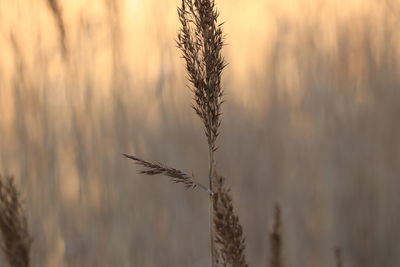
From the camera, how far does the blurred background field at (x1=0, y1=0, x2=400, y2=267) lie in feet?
5.06

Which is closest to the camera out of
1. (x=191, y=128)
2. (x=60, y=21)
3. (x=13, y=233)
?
(x=13, y=233)

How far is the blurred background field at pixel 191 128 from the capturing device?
1543mm

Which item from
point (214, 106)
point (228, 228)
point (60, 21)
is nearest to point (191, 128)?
point (60, 21)

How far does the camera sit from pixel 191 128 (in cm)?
177

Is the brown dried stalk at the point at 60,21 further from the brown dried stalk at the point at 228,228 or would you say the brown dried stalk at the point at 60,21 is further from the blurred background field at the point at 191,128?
the brown dried stalk at the point at 228,228

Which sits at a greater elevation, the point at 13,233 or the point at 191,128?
the point at 191,128

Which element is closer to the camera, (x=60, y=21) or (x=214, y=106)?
(x=214, y=106)

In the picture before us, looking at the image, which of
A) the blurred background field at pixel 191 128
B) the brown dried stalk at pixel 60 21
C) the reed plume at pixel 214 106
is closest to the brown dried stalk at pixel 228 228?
the reed plume at pixel 214 106

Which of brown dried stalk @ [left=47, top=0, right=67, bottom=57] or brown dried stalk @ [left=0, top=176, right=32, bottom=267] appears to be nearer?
brown dried stalk @ [left=0, top=176, right=32, bottom=267]

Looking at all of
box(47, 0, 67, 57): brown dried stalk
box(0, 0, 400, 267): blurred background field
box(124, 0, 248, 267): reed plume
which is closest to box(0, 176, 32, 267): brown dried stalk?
box(124, 0, 248, 267): reed plume

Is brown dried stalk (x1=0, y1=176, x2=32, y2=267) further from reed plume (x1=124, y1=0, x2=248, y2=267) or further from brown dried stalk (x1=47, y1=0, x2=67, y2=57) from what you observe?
brown dried stalk (x1=47, y1=0, x2=67, y2=57)

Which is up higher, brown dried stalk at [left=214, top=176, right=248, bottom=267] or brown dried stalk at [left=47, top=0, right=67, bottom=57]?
brown dried stalk at [left=47, top=0, right=67, bottom=57]

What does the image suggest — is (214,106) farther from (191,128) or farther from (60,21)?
(60,21)

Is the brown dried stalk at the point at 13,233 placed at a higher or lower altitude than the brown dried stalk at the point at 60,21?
lower
